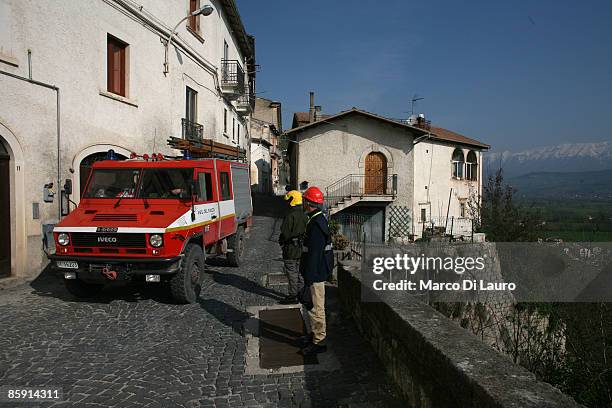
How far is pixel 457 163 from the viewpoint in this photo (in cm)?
2761

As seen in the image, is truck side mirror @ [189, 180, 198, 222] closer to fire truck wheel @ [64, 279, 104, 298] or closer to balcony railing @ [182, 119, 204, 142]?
fire truck wheel @ [64, 279, 104, 298]

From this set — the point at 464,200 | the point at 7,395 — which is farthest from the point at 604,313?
the point at 464,200

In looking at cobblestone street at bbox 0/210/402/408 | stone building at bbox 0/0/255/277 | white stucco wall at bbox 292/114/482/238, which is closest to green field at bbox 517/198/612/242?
cobblestone street at bbox 0/210/402/408

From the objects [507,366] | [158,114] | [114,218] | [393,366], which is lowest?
[393,366]

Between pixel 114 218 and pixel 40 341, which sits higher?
pixel 114 218

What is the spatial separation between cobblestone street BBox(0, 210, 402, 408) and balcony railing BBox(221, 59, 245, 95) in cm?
1345

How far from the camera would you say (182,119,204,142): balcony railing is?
14844 millimetres

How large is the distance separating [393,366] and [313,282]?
1267 mm

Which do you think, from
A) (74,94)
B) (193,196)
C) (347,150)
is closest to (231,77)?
(347,150)

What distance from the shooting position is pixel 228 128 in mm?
20750

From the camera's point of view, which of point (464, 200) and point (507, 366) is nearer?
point (507, 366)

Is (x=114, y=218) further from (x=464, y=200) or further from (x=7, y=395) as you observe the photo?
(x=464, y=200)

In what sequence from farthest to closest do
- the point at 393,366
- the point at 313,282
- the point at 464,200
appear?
the point at 464,200
the point at 313,282
the point at 393,366

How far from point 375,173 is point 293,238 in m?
16.5
